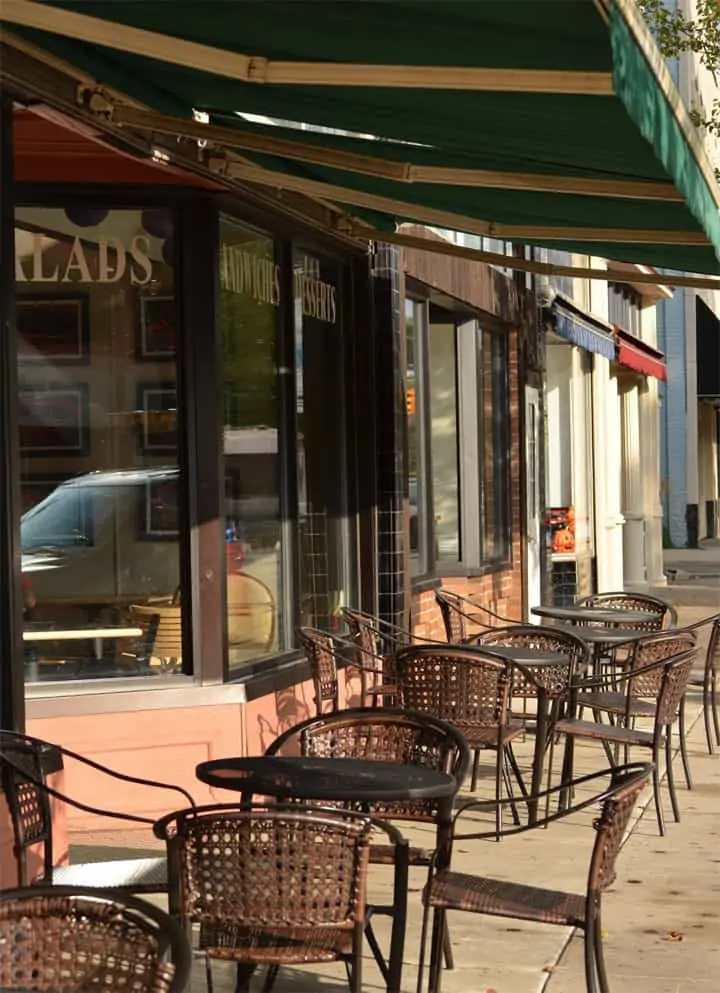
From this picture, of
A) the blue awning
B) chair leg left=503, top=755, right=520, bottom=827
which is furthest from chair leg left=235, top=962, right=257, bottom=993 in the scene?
the blue awning

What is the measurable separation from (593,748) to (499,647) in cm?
197

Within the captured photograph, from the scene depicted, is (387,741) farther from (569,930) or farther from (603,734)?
(603,734)

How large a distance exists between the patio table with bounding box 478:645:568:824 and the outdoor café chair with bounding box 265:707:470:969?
179 centimetres

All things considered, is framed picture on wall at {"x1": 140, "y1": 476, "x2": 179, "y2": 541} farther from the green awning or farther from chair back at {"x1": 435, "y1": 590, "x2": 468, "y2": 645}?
chair back at {"x1": 435, "y1": 590, "x2": 468, "y2": 645}

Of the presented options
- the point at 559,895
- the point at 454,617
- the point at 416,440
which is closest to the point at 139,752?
the point at 559,895

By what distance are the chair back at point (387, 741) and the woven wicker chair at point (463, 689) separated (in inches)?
65.3

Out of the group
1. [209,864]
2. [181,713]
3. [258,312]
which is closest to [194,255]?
[258,312]

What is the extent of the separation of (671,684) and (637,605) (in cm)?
423

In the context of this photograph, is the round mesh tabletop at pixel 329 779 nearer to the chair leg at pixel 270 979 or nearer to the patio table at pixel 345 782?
the patio table at pixel 345 782

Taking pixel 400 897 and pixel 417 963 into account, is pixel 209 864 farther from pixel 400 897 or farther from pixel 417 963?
pixel 417 963

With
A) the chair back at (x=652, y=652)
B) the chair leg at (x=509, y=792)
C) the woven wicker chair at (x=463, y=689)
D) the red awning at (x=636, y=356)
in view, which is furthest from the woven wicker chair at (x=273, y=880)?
the red awning at (x=636, y=356)

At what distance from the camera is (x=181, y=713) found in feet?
25.5

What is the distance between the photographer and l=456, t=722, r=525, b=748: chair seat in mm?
7246

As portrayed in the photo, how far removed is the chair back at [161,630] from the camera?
796 cm
